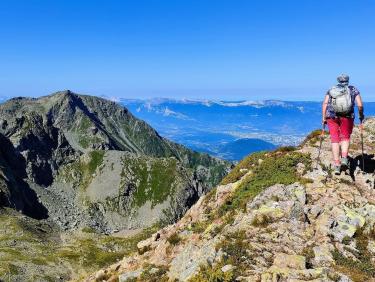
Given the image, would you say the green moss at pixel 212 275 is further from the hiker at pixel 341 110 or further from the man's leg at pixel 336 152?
the hiker at pixel 341 110

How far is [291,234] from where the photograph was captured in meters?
21.4

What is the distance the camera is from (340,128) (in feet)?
81.9

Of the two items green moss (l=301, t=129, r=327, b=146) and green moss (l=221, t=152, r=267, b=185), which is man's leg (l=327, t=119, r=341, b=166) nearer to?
green moss (l=301, t=129, r=327, b=146)

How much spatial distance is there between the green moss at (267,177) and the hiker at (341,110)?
3699 millimetres

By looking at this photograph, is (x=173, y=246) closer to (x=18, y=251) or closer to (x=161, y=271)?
(x=161, y=271)

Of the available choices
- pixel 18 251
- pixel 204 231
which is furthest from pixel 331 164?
pixel 18 251

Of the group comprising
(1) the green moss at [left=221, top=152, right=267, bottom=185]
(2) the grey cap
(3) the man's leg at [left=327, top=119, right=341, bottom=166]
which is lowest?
(1) the green moss at [left=221, top=152, right=267, bottom=185]

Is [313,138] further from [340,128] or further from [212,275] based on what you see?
[212,275]

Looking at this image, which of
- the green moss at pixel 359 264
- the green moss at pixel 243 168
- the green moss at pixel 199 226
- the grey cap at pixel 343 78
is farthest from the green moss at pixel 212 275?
the green moss at pixel 243 168

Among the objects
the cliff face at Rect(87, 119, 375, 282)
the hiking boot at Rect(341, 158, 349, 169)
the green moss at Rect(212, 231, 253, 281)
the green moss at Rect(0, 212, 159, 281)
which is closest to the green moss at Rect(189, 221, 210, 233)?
the cliff face at Rect(87, 119, 375, 282)

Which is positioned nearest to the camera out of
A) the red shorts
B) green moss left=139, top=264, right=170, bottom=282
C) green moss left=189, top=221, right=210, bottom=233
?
green moss left=139, top=264, right=170, bottom=282

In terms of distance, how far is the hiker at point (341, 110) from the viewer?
23969 millimetres

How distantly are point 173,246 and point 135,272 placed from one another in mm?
3230

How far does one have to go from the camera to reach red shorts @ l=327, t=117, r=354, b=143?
80.4 feet
